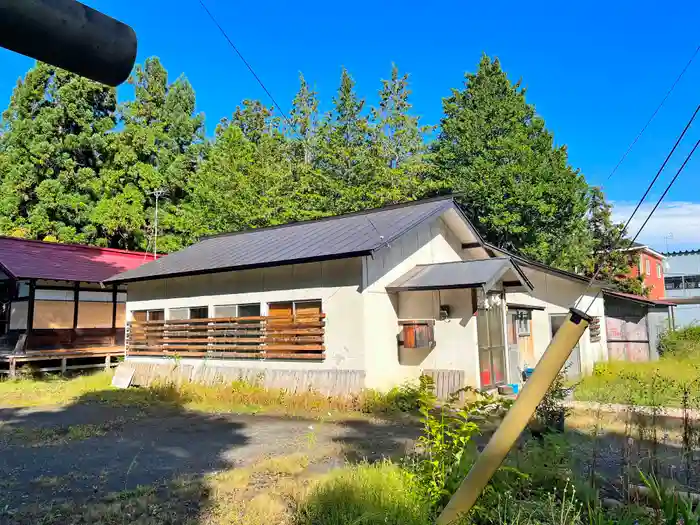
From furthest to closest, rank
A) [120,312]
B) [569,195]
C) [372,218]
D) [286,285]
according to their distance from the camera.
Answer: [569,195]
[120,312]
[372,218]
[286,285]

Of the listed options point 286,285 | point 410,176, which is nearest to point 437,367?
point 286,285

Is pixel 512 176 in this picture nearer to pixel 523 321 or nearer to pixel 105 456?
pixel 523 321

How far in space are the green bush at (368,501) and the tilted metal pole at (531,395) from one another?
4.02ft

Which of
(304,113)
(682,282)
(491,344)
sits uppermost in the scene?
(304,113)

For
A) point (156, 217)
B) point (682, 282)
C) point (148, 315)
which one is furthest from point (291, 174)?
point (682, 282)

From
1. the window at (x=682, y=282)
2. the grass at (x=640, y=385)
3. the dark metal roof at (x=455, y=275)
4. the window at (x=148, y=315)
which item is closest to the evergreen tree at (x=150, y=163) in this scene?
the window at (x=148, y=315)

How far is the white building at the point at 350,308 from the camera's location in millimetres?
10453

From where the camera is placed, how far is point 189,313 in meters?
13.7

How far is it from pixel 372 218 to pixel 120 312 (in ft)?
37.4

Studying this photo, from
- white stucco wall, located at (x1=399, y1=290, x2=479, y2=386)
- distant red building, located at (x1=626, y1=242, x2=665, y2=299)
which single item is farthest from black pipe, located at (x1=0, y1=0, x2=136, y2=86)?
distant red building, located at (x1=626, y1=242, x2=665, y2=299)

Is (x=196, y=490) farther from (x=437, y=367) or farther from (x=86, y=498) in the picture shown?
(x=437, y=367)

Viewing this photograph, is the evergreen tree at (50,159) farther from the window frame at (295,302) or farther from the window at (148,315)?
the window frame at (295,302)

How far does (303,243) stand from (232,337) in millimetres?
2912

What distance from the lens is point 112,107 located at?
101 feet
